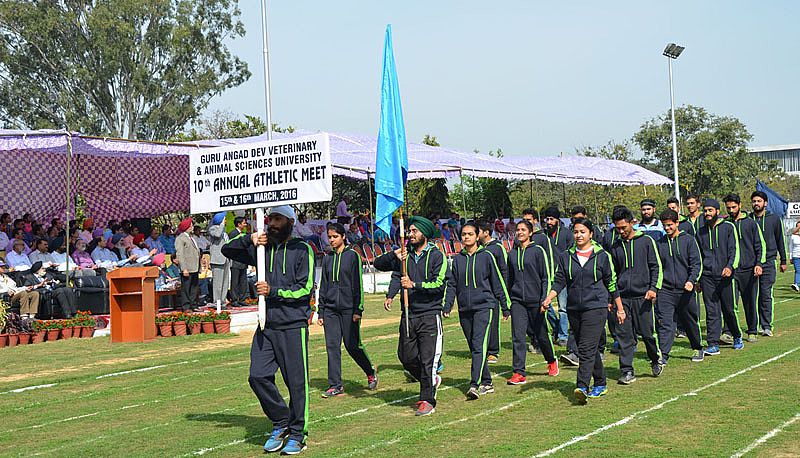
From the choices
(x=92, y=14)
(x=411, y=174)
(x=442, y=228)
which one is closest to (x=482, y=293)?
(x=411, y=174)

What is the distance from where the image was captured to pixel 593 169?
124 ft

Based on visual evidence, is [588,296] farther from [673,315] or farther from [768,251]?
[768,251]

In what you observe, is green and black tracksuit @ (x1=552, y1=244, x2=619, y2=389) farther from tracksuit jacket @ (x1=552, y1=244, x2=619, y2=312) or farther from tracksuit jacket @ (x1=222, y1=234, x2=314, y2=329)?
tracksuit jacket @ (x1=222, y1=234, x2=314, y2=329)

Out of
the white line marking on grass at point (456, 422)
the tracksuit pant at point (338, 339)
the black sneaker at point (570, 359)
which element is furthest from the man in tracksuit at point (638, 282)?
the tracksuit pant at point (338, 339)

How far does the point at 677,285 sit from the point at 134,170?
19.4 m

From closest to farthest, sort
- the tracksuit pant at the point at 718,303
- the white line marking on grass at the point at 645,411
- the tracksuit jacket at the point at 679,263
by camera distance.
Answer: the white line marking on grass at the point at 645,411 → the tracksuit jacket at the point at 679,263 → the tracksuit pant at the point at 718,303

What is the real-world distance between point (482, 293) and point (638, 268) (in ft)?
6.65

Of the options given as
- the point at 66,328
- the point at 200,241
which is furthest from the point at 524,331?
the point at 200,241

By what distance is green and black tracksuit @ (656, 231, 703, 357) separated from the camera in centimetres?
1205

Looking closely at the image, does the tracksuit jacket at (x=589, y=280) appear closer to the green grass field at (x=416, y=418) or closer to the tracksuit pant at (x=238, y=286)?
the green grass field at (x=416, y=418)

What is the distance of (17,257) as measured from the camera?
19109mm

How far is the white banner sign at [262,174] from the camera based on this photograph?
28.2ft

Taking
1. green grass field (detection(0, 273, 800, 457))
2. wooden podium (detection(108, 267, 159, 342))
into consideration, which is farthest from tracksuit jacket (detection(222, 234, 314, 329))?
wooden podium (detection(108, 267, 159, 342))

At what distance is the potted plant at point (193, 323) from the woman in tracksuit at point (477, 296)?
344 inches
